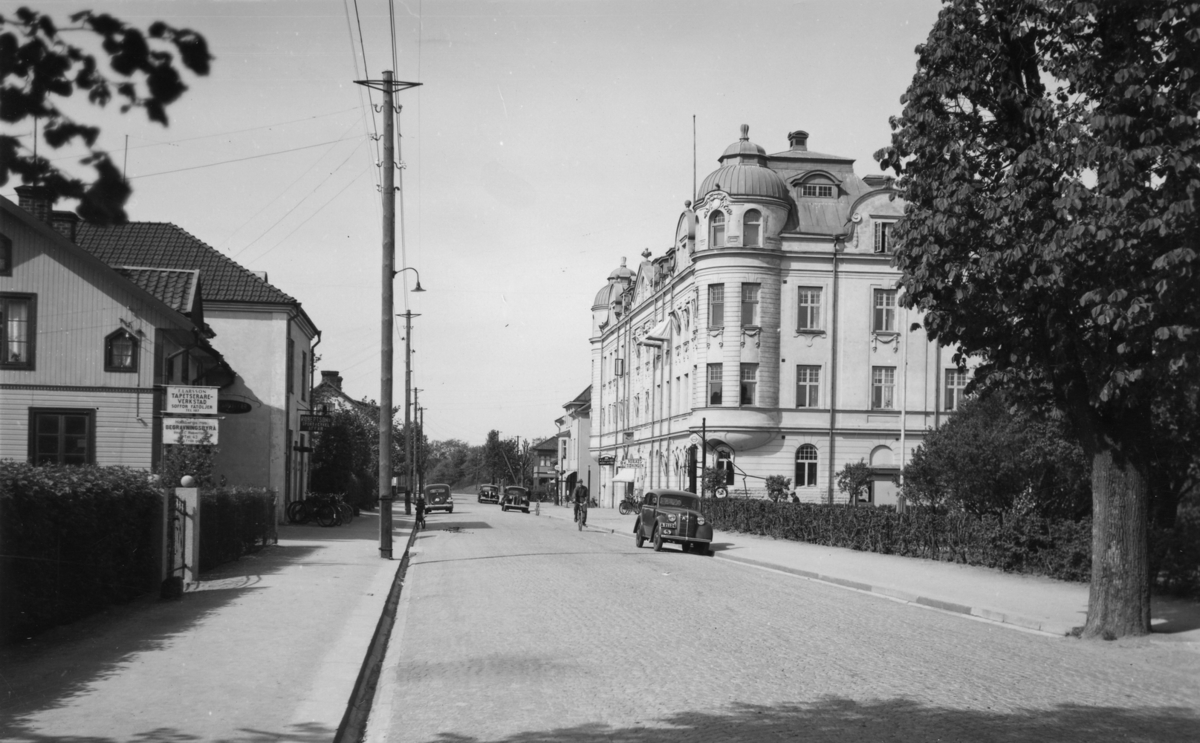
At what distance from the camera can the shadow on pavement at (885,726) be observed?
7.37 m

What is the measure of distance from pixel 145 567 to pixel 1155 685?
1168 centimetres

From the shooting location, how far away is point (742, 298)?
2194 inches

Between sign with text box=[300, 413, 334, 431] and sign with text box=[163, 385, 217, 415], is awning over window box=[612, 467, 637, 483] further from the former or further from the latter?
sign with text box=[163, 385, 217, 415]

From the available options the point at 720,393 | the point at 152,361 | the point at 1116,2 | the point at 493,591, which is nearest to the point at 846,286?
the point at 720,393

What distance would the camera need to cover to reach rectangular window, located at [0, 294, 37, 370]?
24.9m

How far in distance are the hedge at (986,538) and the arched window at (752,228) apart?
22773 mm

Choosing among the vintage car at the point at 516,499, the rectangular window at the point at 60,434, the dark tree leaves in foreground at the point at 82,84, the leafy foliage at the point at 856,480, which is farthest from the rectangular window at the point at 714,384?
the dark tree leaves in foreground at the point at 82,84

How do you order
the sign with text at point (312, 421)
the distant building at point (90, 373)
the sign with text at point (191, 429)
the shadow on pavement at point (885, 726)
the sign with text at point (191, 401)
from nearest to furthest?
the shadow on pavement at point (885, 726) → the sign with text at point (191, 429) → the sign with text at point (191, 401) → the distant building at point (90, 373) → the sign with text at point (312, 421)

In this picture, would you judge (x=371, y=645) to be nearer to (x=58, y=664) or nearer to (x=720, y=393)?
(x=58, y=664)

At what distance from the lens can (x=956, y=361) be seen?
14.1 metres

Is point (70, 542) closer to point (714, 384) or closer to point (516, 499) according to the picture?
point (714, 384)

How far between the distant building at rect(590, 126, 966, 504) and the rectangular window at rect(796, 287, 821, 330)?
0.07m

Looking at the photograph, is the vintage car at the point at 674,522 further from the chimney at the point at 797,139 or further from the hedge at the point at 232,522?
the chimney at the point at 797,139

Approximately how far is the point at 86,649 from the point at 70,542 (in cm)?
148
